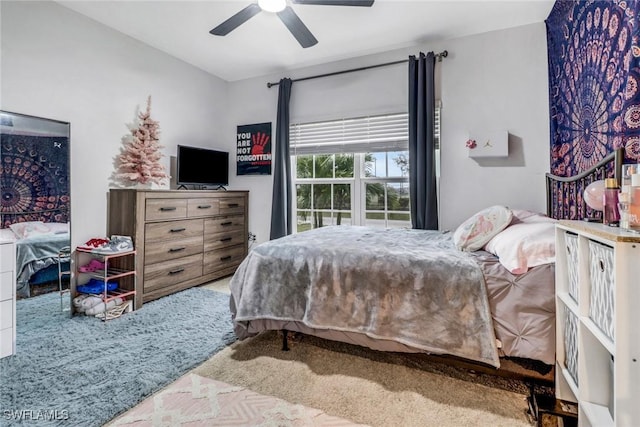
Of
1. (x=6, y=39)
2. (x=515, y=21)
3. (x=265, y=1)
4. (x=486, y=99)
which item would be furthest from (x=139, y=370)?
(x=515, y=21)

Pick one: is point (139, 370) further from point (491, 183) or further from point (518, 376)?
point (491, 183)

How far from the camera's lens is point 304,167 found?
4.01m

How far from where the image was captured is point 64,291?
8.75 ft

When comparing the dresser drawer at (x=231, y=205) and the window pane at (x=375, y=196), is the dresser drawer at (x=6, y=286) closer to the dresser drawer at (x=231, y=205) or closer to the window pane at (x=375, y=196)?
the dresser drawer at (x=231, y=205)

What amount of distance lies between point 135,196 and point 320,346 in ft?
6.77

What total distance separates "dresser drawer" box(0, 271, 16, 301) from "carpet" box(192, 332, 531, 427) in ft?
4.06

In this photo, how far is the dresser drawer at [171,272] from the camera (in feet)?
9.51

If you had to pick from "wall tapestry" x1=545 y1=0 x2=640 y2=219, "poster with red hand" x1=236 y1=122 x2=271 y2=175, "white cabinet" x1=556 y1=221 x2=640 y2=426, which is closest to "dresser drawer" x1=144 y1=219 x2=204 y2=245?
"poster with red hand" x1=236 y1=122 x2=271 y2=175

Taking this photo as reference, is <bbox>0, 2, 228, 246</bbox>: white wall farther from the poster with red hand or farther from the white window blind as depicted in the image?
the white window blind

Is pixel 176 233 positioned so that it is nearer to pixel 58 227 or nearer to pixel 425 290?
pixel 58 227

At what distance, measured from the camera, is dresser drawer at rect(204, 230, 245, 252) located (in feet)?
11.6

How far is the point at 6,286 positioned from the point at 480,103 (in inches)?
158

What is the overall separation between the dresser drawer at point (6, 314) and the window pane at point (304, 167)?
114 inches

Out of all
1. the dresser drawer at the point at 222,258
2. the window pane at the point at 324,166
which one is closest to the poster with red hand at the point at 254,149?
the window pane at the point at 324,166
